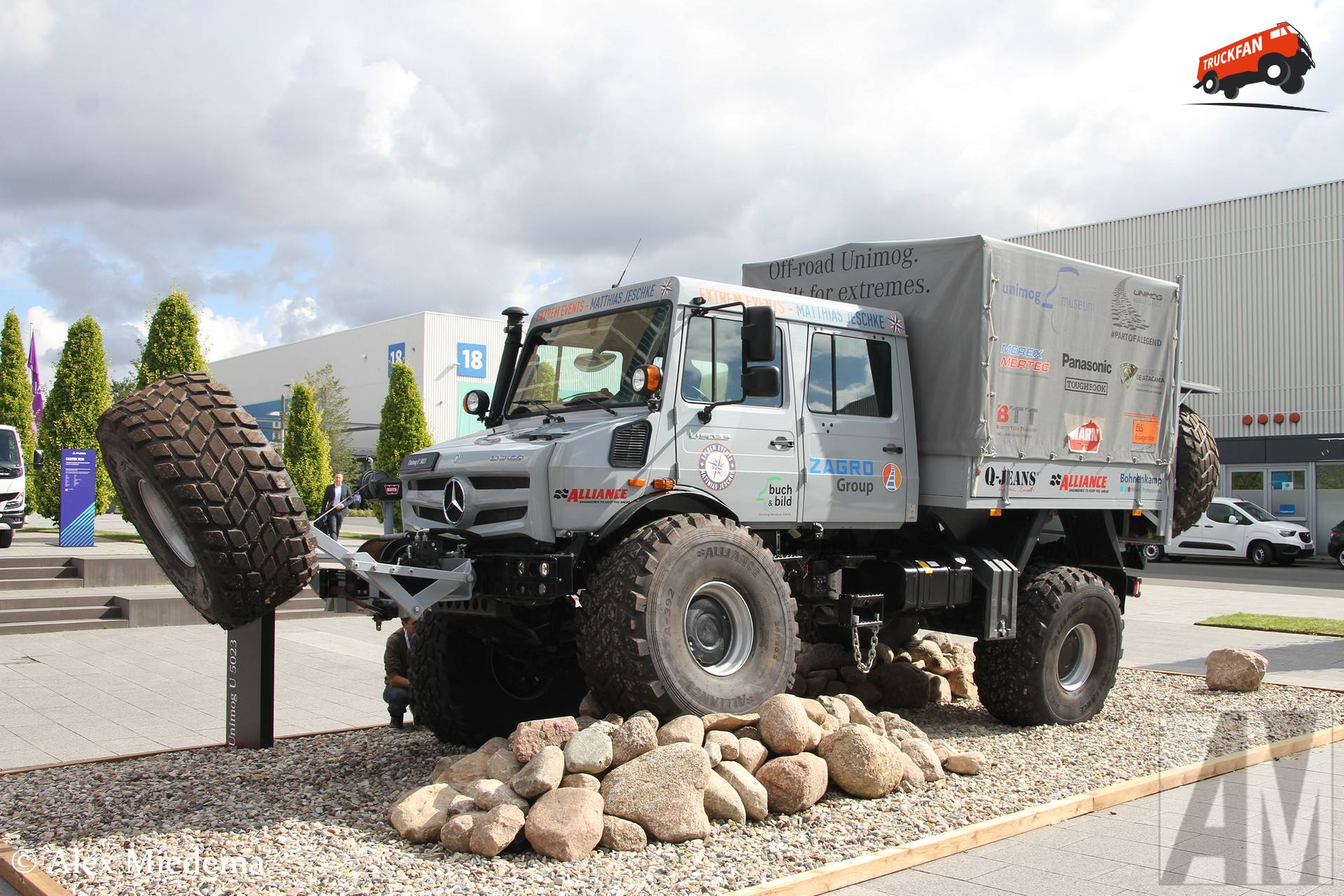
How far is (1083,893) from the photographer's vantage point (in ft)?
16.4

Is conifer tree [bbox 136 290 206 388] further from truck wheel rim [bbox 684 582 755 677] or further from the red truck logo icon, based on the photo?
the red truck logo icon

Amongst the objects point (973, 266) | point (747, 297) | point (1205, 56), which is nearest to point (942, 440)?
point (973, 266)

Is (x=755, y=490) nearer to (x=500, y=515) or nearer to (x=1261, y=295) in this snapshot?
(x=500, y=515)

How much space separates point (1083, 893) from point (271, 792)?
14.0 feet

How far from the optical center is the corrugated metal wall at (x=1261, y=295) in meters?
34.0

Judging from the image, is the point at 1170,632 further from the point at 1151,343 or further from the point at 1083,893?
the point at 1083,893

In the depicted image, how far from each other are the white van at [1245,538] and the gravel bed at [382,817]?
23.3 m

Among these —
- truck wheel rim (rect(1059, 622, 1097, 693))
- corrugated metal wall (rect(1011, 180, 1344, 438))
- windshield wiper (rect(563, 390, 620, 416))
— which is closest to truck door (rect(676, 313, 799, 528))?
windshield wiper (rect(563, 390, 620, 416))

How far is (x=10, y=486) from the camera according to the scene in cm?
2083

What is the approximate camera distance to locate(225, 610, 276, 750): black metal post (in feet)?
24.2

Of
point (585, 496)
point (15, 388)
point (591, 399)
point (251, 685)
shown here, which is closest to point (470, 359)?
point (15, 388)

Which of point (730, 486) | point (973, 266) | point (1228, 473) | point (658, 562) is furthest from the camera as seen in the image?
point (1228, 473)

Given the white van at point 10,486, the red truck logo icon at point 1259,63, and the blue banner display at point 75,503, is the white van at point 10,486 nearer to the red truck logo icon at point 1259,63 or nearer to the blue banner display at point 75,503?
the blue banner display at point 75,503

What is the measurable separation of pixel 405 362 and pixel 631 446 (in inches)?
1715
